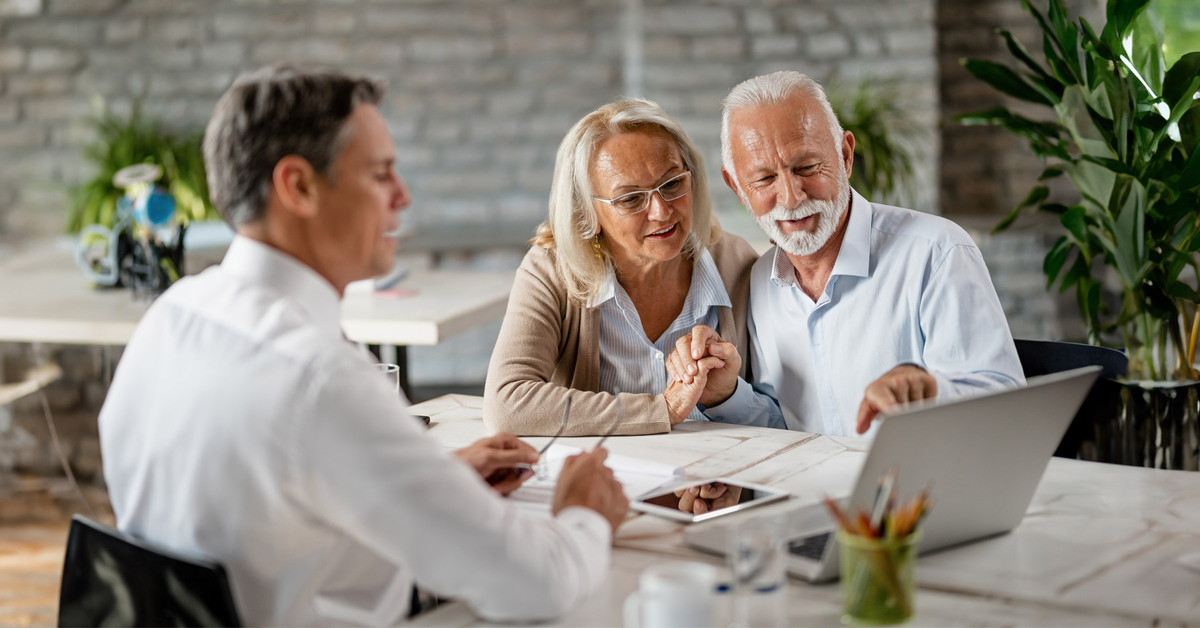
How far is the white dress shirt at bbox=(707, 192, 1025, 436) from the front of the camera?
204 cm

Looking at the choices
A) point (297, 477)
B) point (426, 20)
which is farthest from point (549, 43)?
point (297, 477)

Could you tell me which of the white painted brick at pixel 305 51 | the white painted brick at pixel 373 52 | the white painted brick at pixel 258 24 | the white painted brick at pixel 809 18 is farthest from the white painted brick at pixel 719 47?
the white painted brick at pixel 258 24

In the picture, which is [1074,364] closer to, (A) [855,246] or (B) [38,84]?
(A) [855,246]

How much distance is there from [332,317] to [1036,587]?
871mm

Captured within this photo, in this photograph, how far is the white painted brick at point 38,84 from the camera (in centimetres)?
525

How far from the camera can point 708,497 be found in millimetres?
1603

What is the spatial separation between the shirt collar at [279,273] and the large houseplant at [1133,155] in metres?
2.11

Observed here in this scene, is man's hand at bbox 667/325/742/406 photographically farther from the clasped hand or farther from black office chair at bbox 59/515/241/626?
black office chair at bbox 59/515/241/626

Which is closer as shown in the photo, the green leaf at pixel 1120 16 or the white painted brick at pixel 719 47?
the green leaf at pixel 1120 16

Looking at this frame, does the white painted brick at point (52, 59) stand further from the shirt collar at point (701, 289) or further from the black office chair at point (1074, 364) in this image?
the black office chair at point (1074, 364)

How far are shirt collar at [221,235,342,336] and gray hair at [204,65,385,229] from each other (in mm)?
35

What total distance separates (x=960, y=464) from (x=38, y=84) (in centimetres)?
524

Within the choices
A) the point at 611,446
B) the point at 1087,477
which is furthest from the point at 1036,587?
the point at 611,446

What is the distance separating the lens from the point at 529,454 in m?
1.58
